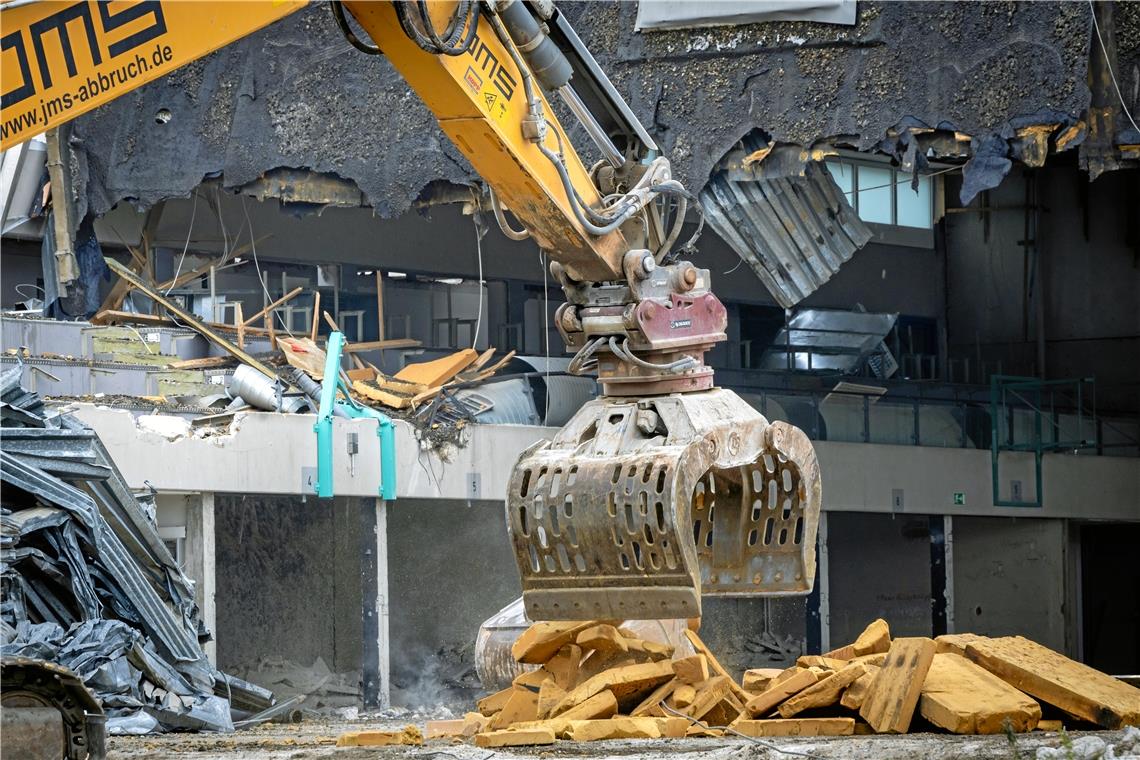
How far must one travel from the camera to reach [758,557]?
1016cm

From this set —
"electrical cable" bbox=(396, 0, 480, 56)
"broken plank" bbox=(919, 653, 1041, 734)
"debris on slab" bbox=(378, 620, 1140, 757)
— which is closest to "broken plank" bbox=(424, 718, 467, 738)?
"debris on slab" bbox=(378, 620, 1140, 757)

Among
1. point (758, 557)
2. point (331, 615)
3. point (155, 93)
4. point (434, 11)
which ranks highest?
point (155, 93)

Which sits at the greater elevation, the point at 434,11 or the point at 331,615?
the point at 434,11

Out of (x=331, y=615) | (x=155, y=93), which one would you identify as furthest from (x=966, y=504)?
(x=155, y=93)

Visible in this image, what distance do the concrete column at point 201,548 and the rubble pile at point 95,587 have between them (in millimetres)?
2967

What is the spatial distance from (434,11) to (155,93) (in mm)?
11626

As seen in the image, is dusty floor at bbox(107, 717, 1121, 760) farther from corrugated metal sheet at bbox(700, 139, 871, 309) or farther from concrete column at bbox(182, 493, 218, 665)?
corrugated metal sheet at bbox(700, 139, 871, 309)

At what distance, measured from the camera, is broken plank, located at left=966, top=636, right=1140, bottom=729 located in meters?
9.77

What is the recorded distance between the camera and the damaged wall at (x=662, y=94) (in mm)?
15820

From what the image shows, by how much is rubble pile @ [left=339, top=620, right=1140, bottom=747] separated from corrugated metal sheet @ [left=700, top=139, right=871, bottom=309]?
6.83 meters

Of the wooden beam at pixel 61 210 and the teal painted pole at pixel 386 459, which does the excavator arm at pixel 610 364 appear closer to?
the teal painted pole at pixel 386 459

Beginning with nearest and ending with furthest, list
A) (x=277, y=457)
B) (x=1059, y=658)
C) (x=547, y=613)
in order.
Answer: (x=547, y=613)
(x=1059, y=658)
(x=277, y=457)

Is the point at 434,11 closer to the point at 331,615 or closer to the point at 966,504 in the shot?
the point at 331,615

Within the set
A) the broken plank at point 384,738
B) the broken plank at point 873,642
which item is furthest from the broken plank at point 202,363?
the broken plank at point 873,642
